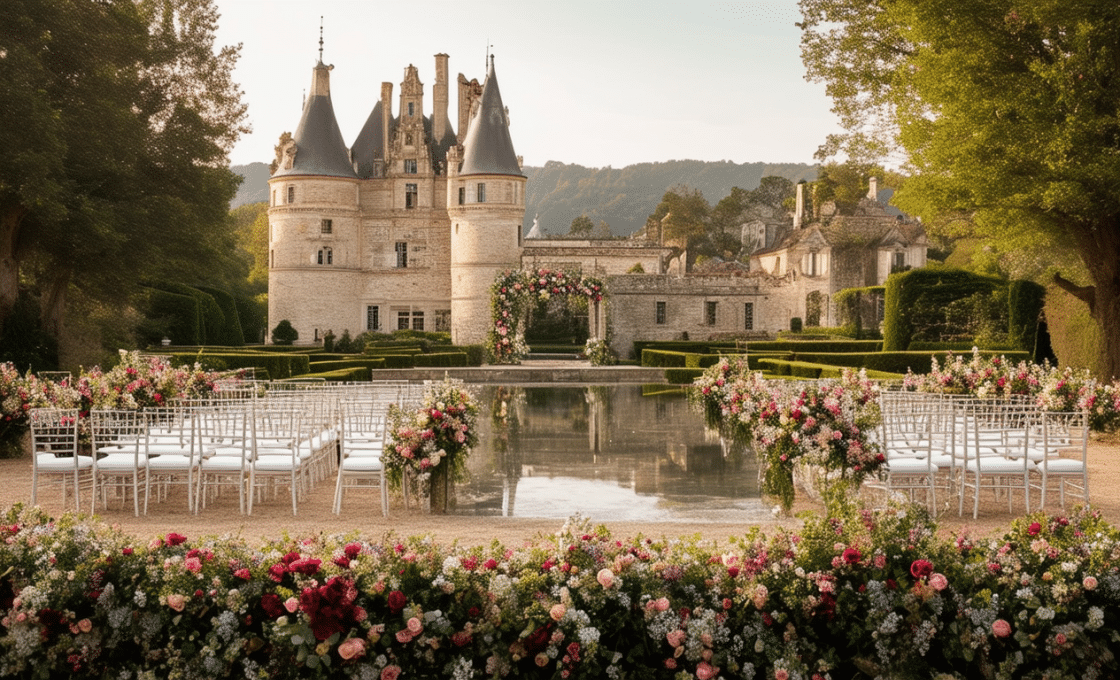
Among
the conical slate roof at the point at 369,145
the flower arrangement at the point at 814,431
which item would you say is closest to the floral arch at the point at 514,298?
the conical slate roof at the point at 369,145

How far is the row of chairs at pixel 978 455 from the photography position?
24.2 ft

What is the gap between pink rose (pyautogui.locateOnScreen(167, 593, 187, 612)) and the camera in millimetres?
3861

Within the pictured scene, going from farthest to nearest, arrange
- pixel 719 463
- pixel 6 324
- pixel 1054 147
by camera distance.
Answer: pixel 6 324 → pixel 1054 147 → pixel 719 463

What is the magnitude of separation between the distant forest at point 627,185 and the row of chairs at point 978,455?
111271mm

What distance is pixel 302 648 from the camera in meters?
3.76

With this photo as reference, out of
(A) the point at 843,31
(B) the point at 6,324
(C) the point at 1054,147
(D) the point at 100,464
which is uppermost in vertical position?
(A) the point at 843,31

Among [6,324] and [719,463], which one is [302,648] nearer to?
[719,463]

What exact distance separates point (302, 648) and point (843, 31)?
20614 millimetres

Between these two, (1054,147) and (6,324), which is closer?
(1054,147)

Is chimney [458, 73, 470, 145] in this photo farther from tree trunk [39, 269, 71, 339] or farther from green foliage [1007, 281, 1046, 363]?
green foliage [1007, 281, 1046, 363]

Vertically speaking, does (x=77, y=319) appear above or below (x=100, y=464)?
above

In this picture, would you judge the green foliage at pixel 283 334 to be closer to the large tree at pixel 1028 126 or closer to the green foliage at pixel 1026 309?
the green foliage at pixel 1026 309

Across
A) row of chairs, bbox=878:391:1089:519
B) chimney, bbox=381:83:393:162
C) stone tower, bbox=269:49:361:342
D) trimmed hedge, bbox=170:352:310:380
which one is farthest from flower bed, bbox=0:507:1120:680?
chimney, bbox=381:83:393:162

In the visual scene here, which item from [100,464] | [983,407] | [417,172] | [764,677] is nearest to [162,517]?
[100,464]
